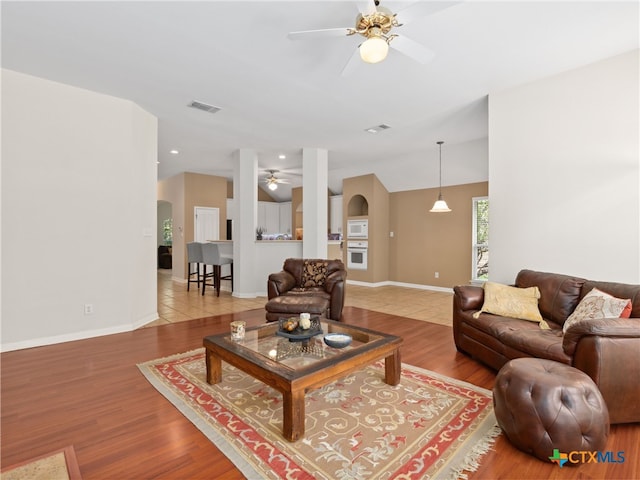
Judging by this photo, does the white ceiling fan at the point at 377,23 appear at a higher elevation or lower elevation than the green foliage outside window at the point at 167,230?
higher

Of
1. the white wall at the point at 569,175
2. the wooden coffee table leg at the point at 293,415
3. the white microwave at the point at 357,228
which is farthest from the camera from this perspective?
the white microwave at the point at 357,228

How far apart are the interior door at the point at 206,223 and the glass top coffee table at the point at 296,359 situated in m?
6.07

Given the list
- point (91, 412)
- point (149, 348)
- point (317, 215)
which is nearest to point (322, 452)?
point (91, 412)

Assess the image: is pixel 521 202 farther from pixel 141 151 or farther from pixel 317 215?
pixel 141 151

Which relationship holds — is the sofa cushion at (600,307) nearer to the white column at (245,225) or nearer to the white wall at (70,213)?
the white wall at (70,213)

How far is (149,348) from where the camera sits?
135 inches

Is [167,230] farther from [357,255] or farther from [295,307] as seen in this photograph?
[295,307]

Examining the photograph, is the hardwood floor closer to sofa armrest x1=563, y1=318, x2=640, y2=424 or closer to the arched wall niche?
sofa armrest x1=563, y1=318, x2=640, y2=424

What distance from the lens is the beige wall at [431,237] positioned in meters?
6.92

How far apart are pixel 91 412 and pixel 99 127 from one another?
3232mm

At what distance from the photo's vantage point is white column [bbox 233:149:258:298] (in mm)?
6223

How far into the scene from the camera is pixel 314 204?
6.13m

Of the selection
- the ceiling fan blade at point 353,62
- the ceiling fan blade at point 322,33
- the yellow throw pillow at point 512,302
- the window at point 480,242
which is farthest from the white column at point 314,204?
the ceiling fan blade at point 322,33

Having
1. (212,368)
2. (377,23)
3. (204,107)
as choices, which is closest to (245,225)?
(204,107)
